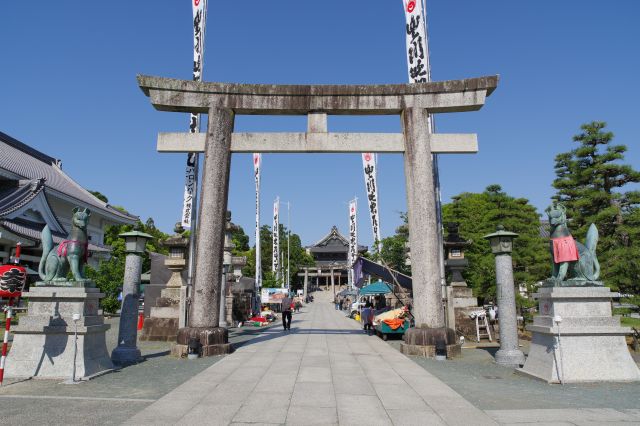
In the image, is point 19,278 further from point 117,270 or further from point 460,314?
point 117,270

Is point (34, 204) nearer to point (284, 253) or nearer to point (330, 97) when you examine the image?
point (330, 97)

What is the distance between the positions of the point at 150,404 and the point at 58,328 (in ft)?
9.78

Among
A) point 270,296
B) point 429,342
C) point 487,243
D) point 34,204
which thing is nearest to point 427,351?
point 429,342

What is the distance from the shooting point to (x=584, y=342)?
7.21 m

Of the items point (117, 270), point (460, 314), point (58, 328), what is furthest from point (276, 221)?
point (58, 328)

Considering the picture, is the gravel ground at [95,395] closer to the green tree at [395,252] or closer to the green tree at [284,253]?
the green tree at [395,252]

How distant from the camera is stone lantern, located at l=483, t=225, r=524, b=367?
359 inches

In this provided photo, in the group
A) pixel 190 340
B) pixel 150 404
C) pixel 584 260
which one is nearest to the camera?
pixel 150 404

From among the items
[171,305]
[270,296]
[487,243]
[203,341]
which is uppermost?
[487,243]

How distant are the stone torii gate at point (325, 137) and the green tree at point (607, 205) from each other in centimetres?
611

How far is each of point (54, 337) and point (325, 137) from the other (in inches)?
300

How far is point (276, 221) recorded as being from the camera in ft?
126

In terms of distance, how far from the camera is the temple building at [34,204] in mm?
18703

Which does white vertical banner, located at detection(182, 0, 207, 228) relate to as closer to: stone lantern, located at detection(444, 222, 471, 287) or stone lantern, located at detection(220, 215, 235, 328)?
stone lantern, located at detection(220, 215, 235, 328)
